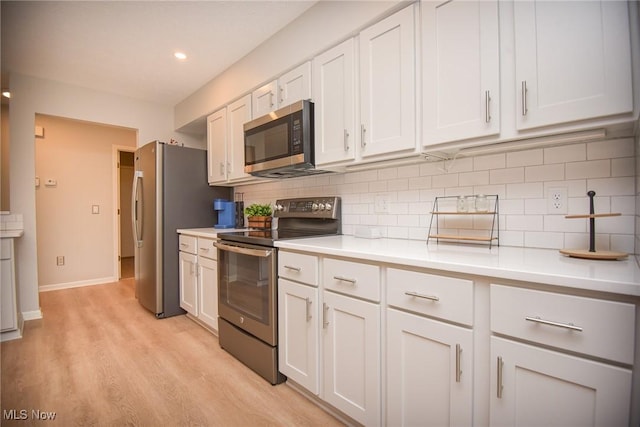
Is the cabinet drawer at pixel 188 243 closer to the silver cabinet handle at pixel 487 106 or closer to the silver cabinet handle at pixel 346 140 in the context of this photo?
the silver cabinet handle at pixel 346 140

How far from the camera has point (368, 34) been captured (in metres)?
1.74

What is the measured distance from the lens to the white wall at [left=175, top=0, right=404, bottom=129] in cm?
175

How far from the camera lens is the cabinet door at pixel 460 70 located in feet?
4.22

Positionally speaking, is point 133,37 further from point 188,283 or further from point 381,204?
point 381,204

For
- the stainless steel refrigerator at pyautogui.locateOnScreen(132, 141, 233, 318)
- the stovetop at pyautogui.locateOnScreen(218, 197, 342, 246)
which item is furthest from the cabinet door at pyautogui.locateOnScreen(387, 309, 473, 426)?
the stainless steel refrigerator at pyautogui.locateOnScreen(132, 141, 233, 318)

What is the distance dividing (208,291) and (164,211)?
99 cm

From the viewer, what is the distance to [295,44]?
2.20m

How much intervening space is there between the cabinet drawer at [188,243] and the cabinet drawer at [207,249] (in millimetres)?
96

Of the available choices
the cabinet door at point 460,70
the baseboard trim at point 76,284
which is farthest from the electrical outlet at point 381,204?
the baseboard trim at point 76,284

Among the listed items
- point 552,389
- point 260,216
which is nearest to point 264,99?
point 260,216

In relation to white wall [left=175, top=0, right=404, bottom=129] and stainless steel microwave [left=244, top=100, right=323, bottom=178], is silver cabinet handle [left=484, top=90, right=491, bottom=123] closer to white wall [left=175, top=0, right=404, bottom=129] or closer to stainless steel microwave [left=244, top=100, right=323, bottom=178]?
white wall [left=175, top=0, right=404, bottom=129]

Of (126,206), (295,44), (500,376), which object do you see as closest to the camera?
(500,376)

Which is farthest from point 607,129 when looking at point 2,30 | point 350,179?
point 2,30

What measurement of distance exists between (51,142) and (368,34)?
4.64 meters
